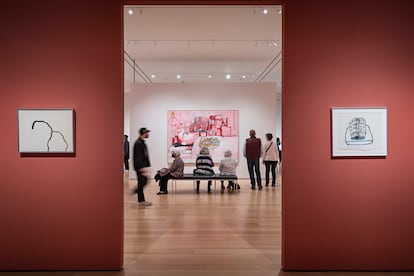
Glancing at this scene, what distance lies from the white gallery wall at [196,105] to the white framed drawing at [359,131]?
899 centimetres

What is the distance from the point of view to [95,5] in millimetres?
4289

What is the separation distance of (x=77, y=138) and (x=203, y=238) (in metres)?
2.55

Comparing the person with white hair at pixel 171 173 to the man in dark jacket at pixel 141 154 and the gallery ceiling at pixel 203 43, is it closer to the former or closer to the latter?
the man in dark jacket at pixel 141 154

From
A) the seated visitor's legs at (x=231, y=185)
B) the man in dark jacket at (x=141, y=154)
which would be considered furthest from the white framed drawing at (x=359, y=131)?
the seated visitor's legs at (x=231, y=185)

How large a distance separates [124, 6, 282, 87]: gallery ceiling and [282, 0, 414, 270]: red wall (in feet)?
15.0

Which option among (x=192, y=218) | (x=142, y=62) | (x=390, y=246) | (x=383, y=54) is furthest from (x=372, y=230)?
(x=142, y=62)

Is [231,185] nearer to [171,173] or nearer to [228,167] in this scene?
[228,167]

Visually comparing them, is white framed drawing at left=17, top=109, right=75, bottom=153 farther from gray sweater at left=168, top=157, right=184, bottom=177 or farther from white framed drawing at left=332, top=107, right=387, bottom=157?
gray sweater at left=168, top=157, right=184, bottom=177

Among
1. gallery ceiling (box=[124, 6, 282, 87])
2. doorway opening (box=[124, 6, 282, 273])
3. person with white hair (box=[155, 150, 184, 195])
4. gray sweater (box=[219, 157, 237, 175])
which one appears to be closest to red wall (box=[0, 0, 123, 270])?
doorway opening (box=[124, 6, 282, 273])

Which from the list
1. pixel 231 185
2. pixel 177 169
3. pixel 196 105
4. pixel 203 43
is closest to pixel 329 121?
pixel 177 169

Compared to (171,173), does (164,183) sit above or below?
below

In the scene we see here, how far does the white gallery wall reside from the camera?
13.3 metres

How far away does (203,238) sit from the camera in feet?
18.2

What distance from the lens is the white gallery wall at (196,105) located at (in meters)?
13.3
